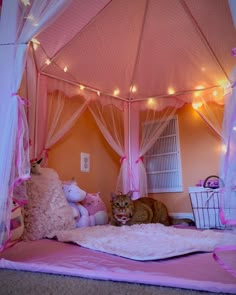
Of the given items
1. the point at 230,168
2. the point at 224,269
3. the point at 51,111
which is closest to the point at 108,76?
the point at 51,111

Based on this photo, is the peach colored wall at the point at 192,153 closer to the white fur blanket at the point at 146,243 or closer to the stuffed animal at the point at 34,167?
the white fur blanket at the point at 146,243

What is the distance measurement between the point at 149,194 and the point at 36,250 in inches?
91.8

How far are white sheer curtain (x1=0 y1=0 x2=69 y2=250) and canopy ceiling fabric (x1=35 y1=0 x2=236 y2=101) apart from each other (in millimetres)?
621

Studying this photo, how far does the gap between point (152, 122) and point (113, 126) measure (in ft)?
1.77

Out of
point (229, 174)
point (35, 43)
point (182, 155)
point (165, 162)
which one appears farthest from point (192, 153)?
point (229, 174)

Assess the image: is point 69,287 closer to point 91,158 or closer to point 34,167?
point 34,167

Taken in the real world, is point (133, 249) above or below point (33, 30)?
below

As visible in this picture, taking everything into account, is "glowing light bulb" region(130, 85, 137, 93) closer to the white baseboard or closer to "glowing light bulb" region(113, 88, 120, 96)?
"glowing light bulb" region(113, 88, 120, 96)

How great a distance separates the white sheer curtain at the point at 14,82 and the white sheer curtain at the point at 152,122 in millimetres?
2202

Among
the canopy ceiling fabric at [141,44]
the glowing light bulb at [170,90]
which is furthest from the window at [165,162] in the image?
the canopy ceiling fabric at [141,44]

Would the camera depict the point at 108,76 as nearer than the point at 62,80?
No

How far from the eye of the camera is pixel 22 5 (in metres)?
1.58

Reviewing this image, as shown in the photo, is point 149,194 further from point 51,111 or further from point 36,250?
point 36,250

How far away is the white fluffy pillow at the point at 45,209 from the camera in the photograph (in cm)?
198
